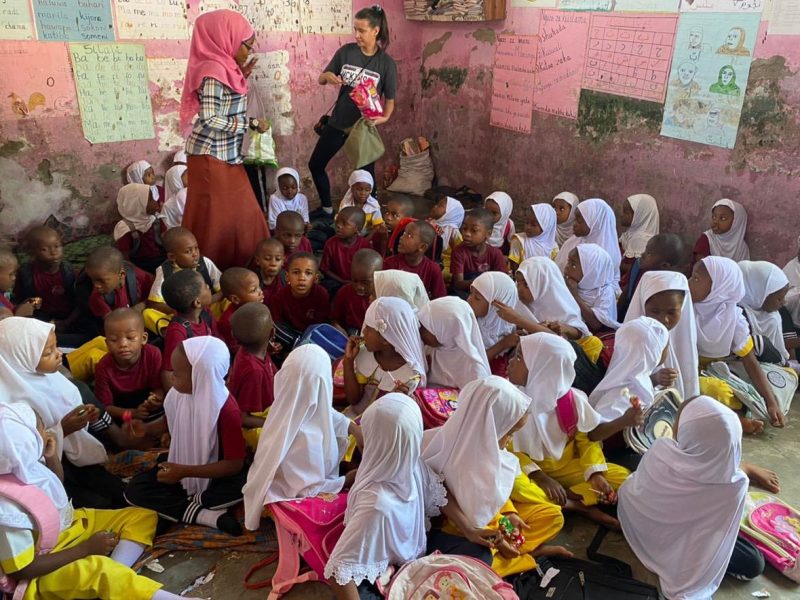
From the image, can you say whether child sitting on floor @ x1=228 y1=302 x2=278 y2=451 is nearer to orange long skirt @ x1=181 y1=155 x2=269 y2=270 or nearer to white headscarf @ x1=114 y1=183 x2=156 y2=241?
orange long skirt @ x1=181 y1=155 x2=269 y2=270

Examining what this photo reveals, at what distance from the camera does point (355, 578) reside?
2.11m

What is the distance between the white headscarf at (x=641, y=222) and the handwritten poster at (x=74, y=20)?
14.6 feet

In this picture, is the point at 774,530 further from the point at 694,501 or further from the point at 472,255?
the point at 472,255

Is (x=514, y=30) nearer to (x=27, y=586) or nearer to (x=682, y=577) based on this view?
(x=682, y=577)

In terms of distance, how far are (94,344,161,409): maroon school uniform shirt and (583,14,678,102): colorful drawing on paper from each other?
13.8 feet

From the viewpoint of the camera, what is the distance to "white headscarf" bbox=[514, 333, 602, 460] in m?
2.63

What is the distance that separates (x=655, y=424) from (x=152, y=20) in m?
5.11

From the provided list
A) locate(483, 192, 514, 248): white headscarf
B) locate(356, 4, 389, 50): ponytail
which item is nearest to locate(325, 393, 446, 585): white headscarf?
locate(483, 192, 514, 248): white headscarf

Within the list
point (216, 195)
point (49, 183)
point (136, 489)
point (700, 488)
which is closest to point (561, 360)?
point (700, 488)

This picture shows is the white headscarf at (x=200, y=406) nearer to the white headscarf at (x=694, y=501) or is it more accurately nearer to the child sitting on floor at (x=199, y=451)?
the child sitting on floor at (x=199, y=451)

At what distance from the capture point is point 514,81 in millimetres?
6488

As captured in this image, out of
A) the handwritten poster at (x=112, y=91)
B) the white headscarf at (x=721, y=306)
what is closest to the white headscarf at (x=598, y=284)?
the white headscarf at (x=721, y=306)

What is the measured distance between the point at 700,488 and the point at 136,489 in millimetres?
2126

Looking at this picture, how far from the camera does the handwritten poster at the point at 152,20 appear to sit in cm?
543
